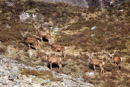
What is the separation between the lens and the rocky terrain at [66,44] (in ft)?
43.3

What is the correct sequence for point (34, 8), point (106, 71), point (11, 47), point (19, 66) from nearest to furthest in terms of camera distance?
1. point (19, 66)
2. point (106, 71)
3. point (11, 47)
4. point (34, 8)

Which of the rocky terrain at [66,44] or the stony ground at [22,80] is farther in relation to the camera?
the rocky terrain at [66,44]

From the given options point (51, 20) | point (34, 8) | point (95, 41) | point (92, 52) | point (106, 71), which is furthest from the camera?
point (34, 8)

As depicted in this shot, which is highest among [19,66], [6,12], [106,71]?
[6,12]

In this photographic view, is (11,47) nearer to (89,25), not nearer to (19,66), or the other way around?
(19,66)

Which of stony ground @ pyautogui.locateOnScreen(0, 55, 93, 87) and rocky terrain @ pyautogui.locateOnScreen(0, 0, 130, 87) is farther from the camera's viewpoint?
rocky terrain @ pyautogui.locateOnScreen(0, 0, 130, 87)

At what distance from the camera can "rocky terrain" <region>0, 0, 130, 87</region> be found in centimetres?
1320

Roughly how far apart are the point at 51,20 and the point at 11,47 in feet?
57.2

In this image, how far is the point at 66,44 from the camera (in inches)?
982

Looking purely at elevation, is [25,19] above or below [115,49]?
above

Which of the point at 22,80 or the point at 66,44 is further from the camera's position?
the point at 66,44

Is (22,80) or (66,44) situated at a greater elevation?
(22,80)

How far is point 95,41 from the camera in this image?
2592 cm

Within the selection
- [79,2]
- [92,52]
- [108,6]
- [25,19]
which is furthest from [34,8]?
[92,52]
